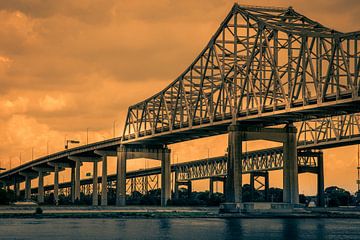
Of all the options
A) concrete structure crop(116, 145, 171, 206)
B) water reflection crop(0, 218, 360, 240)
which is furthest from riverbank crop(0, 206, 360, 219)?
water reflection crop(0, 218, 360, 240)

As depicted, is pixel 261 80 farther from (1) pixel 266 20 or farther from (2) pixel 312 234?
(2) pixel 312 234

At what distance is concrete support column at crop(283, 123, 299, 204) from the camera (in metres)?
144

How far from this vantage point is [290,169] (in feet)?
473

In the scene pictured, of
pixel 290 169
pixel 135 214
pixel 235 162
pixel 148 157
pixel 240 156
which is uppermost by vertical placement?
pixel 148 157

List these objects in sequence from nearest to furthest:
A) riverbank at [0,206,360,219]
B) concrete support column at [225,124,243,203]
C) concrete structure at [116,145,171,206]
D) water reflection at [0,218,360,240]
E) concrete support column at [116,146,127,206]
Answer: water reflection at [0,218,360,240], riverbank at [0,206,360,219], concrete support column at [225,124,243,203], concrete structure at [116,145,171,206], concrete support column at [116,146,127,206]

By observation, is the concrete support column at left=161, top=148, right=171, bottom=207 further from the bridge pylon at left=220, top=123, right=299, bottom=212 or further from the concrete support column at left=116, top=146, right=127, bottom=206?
the bridge pylon at left=220, top=123, right=299, bottom=212

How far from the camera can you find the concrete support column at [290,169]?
473ft

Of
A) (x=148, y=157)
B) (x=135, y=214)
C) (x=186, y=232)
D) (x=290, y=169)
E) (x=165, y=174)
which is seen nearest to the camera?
(x=186, y=232)

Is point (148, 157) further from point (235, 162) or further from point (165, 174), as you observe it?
point (235, 162)

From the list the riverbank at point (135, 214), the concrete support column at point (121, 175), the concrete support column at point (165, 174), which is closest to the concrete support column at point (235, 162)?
the riverbank at point (135, 214)

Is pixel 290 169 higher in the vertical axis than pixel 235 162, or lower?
lower

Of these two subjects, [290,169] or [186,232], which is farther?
[290,169]

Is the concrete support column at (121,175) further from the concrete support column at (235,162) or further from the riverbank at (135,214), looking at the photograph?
the concrete support column at (235,162)

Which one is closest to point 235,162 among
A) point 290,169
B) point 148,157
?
point 290,169
